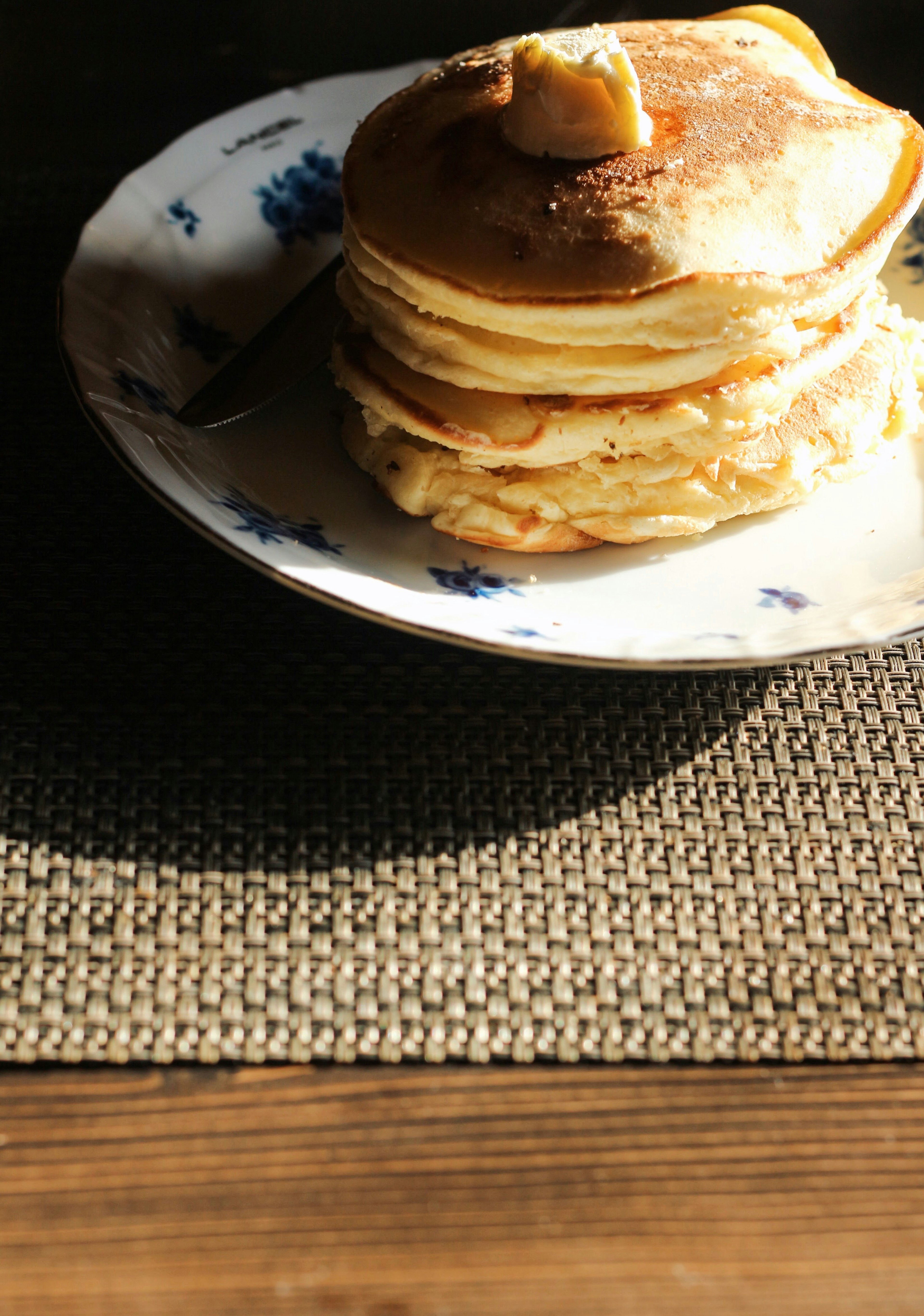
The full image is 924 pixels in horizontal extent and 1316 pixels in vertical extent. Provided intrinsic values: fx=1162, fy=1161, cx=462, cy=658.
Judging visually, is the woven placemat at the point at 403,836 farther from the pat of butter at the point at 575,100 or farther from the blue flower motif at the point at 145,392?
the pat of butter at the point at 575,100

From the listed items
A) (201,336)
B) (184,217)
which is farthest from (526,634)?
(184,217)

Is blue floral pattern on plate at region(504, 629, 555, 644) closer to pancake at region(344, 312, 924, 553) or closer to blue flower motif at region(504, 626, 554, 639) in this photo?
blue flower motif at region(504, 626, 554, 639)

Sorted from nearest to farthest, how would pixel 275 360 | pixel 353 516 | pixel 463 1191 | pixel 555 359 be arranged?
pixel 463 1191
pixel 555 359
pixel 353 516
pixel 275 360

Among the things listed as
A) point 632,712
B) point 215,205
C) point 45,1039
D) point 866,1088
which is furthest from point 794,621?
point 215,205

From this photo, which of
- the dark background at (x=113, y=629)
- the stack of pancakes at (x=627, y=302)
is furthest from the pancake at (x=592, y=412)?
the dark background at (x=113, y=629)

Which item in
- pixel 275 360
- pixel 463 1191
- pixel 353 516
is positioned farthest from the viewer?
pixel 275 360

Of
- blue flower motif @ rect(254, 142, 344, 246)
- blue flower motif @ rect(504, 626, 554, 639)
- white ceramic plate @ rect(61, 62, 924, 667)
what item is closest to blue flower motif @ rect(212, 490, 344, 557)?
white ceramic plate @ rect(61, 62, 924, 667)

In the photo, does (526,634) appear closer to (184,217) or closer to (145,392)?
(145,392)
